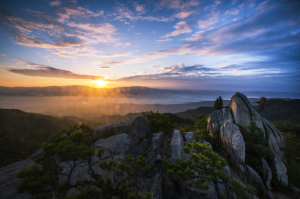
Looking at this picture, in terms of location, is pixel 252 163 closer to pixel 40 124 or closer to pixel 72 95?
pixel 40 124

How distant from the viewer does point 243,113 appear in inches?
776

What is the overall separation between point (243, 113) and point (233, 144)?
25.4 feet

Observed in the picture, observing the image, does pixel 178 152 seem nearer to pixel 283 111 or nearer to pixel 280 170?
pixel 280 170

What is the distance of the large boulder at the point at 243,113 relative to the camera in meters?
19.0

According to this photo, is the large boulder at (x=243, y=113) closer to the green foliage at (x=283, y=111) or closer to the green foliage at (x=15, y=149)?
the green foliage at (x=15, y=149)

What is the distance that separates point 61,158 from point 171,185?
8.56m

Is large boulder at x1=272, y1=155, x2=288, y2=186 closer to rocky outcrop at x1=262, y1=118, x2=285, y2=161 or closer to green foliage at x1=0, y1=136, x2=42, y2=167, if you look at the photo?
rocky outcrop at x1=262, y1=118, x2=285, y2=161

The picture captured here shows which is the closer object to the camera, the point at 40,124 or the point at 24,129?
the point at 24,129

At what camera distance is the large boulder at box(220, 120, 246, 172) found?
14.4 meters

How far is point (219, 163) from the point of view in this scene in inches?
316

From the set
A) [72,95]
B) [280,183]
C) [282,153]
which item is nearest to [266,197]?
[280,183]

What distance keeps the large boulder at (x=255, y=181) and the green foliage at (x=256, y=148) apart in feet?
4.69

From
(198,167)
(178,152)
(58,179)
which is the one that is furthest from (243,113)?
(58,179)

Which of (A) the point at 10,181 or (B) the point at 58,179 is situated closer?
(B) the point at 58,179
